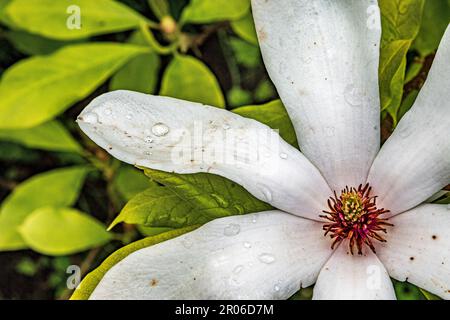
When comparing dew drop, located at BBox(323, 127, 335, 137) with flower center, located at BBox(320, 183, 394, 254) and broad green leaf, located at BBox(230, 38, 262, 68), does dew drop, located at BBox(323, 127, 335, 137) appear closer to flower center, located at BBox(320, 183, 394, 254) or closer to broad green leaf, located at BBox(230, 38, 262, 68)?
flower center, located at BBox(320, 183, 394, 254)

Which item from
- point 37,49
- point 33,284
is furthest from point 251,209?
point 33,284

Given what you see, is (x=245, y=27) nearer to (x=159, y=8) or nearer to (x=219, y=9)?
(x=219, y=9)

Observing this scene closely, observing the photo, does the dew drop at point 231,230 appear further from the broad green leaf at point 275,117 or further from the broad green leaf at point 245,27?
the broad green leaf at point 245,27

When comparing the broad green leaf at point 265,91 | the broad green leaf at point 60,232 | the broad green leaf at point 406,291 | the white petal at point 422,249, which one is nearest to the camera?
the white petal at point 422,249

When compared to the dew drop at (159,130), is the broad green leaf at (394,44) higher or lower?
higher

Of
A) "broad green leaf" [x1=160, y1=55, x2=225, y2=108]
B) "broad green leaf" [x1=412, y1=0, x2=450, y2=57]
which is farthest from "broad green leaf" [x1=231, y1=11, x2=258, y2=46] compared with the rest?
"broad green leaf" [x1=412, y1=0, x2=450, y2=57]

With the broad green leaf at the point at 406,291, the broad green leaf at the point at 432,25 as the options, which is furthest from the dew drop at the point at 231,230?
the broad green leaf at the point at 406,291
